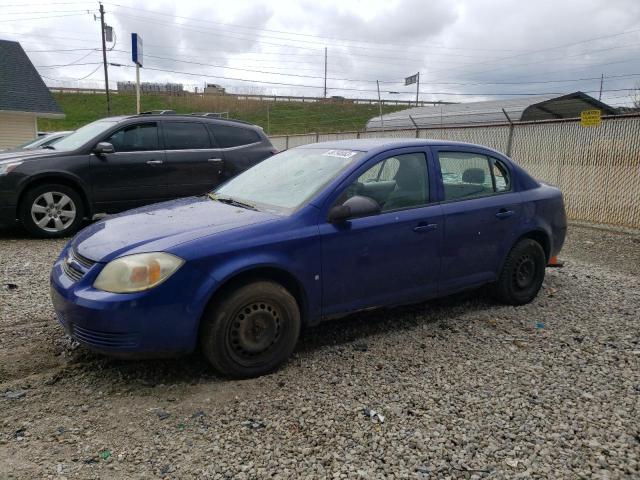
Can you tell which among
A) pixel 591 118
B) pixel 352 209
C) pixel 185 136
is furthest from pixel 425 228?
pixel 591 118

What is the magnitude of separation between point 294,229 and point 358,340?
3.73ft

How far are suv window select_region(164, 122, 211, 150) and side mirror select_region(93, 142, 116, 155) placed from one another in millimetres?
898

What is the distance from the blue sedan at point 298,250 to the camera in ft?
10.1

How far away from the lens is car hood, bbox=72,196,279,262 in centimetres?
321

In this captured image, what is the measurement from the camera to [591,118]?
9.25 metres

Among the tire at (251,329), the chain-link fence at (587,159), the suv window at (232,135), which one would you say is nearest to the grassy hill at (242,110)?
the chain-link fence at (587,159)

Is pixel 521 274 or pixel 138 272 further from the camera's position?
pixel 521 274

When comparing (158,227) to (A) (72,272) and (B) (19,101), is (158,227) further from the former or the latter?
(B) (19,101)

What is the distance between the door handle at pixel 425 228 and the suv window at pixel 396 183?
0.60ft

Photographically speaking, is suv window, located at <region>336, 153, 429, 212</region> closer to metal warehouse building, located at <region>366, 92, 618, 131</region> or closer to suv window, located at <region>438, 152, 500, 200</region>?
suv window, located at <region>438, 152, 500, 200</region>

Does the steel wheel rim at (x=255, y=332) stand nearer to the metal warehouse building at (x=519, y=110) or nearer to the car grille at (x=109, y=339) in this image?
the car grille at (x=109, y=339)

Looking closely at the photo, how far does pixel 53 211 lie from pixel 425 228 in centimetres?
552

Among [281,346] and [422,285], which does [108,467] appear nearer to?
[281,346]

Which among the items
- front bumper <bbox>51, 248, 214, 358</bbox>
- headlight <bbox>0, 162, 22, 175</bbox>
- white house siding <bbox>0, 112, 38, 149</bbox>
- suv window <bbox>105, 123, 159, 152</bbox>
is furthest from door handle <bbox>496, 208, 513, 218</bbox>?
white house siding <bbox>0, 112, 38, 149</bbox>
